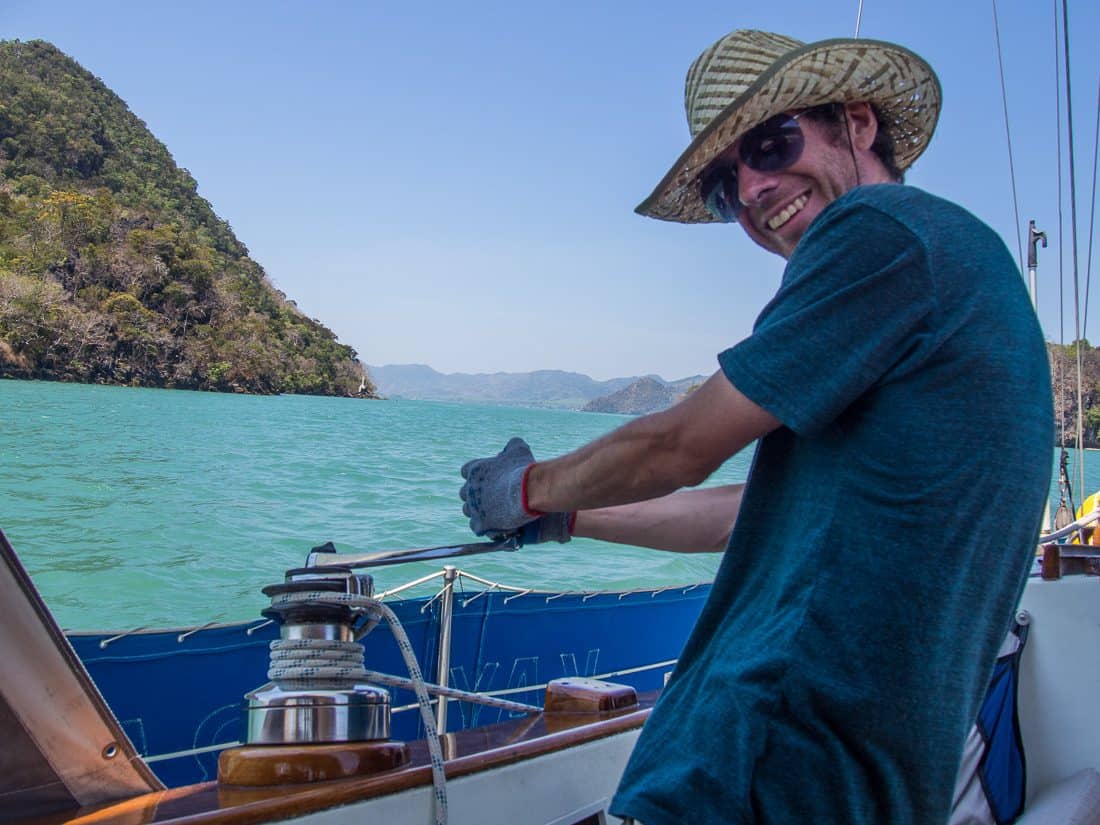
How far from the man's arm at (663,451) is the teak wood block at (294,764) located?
340 mm

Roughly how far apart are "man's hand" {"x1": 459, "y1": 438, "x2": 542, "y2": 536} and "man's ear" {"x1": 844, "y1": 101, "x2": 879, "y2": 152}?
52 centimetres

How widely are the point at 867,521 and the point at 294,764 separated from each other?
62 cm

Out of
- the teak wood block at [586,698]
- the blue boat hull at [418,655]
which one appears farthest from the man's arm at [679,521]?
the blue boat hull at [418,655]

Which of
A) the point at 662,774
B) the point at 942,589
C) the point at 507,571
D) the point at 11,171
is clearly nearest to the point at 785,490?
the point at 942,589

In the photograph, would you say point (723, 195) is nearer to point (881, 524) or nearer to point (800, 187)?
point (800, 187)

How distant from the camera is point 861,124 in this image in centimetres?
111

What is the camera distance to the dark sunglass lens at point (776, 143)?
1.06 meters

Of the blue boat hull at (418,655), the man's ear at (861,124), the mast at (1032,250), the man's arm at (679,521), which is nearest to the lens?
the man's ear at (861,124)

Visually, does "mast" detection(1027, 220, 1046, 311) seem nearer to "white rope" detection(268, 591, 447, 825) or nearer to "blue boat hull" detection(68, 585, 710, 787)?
"blue boat hull" detection(68, 585, 710, 787)

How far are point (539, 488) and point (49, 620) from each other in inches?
20.5

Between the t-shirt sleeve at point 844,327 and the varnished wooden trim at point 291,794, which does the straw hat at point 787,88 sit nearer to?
the t-shirt sleeve at point 844,327

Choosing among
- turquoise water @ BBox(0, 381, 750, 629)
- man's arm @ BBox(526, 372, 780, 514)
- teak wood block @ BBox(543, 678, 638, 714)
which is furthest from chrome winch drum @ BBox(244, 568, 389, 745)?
turquoise water @ BBox(0, 381, 750, 629)

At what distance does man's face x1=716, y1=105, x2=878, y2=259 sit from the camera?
1.04 meters

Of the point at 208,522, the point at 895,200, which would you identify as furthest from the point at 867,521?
the point at 208,522
